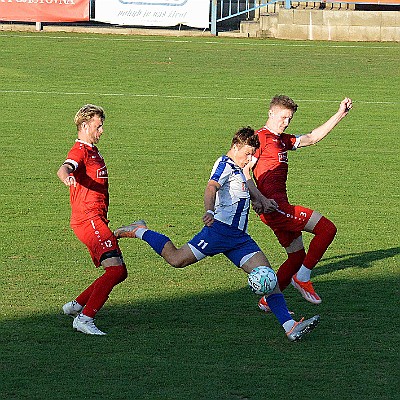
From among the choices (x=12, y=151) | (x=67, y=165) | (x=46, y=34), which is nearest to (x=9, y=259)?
(x=67, y=165)

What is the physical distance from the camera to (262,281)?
8430mm

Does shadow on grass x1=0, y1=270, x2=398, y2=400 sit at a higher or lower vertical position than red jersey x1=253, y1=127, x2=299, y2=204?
lower

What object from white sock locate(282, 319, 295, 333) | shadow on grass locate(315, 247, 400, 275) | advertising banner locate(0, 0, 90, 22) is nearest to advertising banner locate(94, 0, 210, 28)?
advertising banner locate(0, 0, 90, 22)

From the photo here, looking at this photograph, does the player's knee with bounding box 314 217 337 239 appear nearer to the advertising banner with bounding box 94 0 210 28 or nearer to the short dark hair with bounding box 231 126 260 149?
the short dark hair with bounding box 231 126 260 149

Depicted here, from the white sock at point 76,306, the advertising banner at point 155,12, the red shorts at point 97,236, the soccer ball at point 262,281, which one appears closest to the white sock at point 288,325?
the soccer ball at point 262,281

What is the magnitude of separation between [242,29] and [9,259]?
23.1 metres

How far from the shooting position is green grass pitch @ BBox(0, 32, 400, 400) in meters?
7.73

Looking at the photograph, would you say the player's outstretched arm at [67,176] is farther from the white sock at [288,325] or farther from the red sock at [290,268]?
the red sock at [290,268]

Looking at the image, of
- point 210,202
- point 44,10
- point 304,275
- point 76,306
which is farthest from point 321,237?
point 44,10

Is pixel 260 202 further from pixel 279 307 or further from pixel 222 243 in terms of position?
pixel 279 307

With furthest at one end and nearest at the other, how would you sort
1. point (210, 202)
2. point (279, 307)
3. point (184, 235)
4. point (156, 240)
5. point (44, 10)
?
point (44, 10) → point (184, 235) → point (156, 240) → point (279, 307) → point (210, 202)

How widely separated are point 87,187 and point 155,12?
24.0 meters

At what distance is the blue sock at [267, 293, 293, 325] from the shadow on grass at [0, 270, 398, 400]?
0.64 feet

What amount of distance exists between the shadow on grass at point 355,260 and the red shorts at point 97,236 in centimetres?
297
